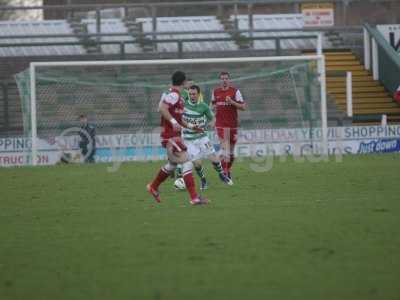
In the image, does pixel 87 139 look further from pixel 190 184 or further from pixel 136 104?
pixel 190 184

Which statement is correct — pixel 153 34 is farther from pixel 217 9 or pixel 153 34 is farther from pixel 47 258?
pixel 47 258

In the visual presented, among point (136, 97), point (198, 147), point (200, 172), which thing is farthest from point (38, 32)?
point (198, 147)

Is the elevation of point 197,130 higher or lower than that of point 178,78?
lower

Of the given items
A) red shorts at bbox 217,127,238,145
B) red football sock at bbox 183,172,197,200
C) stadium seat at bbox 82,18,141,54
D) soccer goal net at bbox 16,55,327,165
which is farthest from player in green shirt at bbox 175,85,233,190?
stadium seat at bbox 82,18,141,54

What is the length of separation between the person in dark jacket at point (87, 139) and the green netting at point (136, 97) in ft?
0.96

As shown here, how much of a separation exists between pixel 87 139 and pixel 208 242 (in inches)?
634

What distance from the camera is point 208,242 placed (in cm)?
987

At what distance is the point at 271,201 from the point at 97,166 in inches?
411

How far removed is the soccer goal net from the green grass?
8.22 metres

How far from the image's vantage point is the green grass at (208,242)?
7645 mm

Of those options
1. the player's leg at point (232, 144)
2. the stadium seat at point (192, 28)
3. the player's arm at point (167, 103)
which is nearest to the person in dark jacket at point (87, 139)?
the player's leg at point (232, 144)

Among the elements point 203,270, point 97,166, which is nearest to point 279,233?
point 203,270

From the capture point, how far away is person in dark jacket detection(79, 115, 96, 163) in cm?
2525

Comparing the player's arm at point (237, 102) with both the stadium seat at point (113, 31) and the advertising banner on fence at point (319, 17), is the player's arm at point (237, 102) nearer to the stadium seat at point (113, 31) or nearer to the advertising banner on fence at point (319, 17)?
the stadium seat at point (113, 31)
